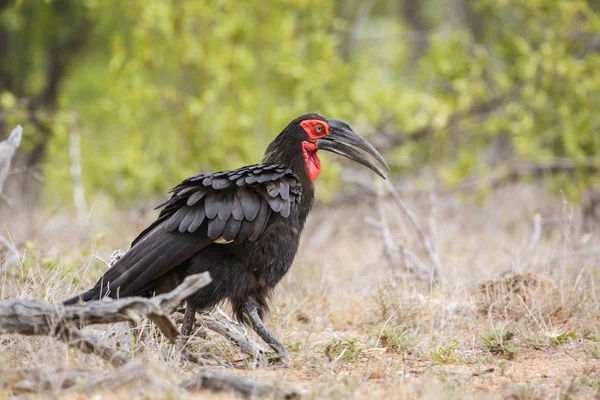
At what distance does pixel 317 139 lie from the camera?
16.2ft

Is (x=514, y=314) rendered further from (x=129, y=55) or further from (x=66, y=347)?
(x=129, y=55)

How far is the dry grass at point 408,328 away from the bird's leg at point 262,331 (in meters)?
0.11

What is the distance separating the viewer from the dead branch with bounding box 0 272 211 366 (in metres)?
3.25

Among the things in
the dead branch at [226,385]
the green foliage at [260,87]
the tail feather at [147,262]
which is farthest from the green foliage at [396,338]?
the green foliage at [260,87]

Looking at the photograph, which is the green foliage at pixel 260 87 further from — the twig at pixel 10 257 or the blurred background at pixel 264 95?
the twig at pixel 10 257

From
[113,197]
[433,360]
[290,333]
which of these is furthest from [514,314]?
[113,197]

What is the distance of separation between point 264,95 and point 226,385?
7.37 metres

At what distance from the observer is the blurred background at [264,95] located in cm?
917

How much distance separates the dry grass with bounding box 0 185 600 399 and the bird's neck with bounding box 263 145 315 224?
0.61m

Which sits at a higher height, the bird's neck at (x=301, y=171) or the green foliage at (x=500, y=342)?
the bird's neck at (x=301, y=171)

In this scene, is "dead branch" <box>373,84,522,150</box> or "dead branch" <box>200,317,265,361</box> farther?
"dead branch" <box>373,84,522,150</box>

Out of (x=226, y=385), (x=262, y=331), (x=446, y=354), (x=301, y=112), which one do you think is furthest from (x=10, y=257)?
(x=301, y=112)

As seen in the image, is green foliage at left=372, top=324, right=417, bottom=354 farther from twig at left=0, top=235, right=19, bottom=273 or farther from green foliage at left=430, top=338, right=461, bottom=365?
twig at left=0, top=235, right=19, bottom=273

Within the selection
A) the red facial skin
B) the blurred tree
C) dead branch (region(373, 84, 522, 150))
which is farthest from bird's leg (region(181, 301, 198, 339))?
dead branch (region(373, 84, 522, 150))
